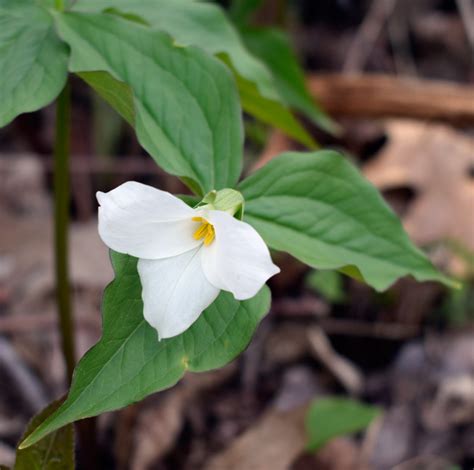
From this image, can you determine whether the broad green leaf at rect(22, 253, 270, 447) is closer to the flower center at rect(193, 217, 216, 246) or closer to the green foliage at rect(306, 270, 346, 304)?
the flower center at rect(193, 217, 216, 246)

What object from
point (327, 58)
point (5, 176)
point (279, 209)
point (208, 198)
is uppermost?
point (208, 198)

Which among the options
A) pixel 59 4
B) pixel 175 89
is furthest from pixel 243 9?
pixel 175 89

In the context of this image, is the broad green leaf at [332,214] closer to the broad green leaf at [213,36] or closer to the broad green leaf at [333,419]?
the broad green leaf at [213,36]

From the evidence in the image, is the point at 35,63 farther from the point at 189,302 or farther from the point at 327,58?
the point at 327,58

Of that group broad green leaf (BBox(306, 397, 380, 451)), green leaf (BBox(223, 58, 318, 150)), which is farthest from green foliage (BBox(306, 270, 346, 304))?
green leaf (BBox(223, 58, 318, 150))

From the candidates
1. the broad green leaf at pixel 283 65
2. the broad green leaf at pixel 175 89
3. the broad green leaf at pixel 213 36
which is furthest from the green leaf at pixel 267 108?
the broad green leaf at pixel 283 65

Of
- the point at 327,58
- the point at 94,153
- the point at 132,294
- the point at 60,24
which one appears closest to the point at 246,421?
the point at 132,294
